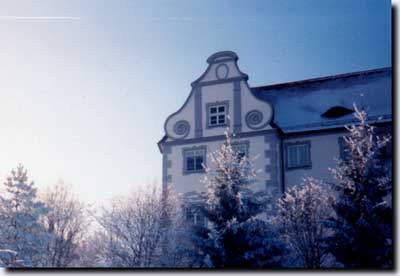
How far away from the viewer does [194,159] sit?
18.1 ft

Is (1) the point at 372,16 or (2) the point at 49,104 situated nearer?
(1) the point at 372,16

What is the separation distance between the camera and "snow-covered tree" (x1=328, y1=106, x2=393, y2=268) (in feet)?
15.1

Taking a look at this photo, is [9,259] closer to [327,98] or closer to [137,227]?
[137,227]

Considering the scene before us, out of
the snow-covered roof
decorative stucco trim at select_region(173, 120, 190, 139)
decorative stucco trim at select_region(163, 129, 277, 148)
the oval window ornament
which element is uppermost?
the oval window ornament

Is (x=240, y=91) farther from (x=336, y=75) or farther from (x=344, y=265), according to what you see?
(x=344, y=265)

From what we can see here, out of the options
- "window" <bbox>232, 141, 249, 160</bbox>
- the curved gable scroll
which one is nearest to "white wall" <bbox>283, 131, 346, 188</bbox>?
"window" <bbox>232, 141, 249, 160</bbox>

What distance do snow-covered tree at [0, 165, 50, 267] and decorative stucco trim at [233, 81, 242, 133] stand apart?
6.57 feet

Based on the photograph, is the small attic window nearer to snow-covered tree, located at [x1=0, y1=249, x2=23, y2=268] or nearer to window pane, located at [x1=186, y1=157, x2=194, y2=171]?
window pane, located at [x1=186, y1=157, x2=194, y2=171]

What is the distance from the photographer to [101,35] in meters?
5.47

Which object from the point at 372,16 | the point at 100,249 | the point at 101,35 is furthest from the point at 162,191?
the point at 372,16

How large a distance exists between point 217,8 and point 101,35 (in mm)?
1133

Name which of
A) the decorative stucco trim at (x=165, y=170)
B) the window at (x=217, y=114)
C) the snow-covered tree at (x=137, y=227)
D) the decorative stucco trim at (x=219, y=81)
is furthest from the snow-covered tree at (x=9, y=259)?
the decorative stucco trim at (x=219, y=81)

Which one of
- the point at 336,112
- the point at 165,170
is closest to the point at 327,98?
the point at 336,112

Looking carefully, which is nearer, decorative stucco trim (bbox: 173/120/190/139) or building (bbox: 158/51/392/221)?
building (bbox: 158/51/392/221)
